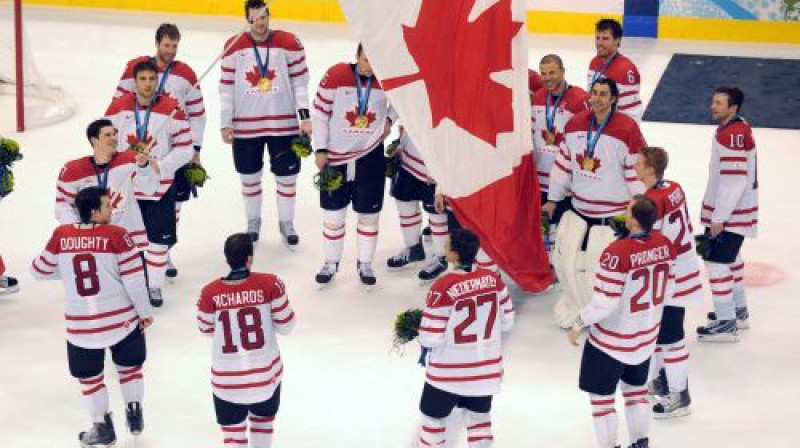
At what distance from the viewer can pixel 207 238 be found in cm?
1041

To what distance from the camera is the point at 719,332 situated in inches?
345

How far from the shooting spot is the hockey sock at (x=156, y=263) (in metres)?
9.19

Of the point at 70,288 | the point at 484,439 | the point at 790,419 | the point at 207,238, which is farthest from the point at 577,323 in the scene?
the point at 207,238

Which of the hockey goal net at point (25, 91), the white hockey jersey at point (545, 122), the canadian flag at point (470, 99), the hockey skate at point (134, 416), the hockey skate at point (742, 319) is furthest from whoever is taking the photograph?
the hockey goal net at point (25, 91)

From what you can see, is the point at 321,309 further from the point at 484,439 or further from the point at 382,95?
the point at 484,439

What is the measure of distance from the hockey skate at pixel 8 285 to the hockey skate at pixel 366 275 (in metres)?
2.06

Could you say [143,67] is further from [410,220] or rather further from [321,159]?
[410,220]

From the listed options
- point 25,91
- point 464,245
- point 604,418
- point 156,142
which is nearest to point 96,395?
point 464,245

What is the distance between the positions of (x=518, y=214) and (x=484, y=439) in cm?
203

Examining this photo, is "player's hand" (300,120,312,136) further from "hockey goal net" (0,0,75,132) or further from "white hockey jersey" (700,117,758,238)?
"hockey goal net" (0,0,75,132)

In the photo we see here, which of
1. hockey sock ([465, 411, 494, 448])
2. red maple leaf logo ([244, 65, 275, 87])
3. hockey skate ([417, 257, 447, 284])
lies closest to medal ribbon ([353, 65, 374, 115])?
red maple leaf logo ([244, 65, 275, 87])

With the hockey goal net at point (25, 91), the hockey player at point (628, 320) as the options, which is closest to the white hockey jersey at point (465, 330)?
the hockey player at point (628, 320)

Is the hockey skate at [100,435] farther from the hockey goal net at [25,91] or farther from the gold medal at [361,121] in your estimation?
the hockey goal net at [25,91]

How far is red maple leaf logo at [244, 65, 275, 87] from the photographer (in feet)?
32.2
